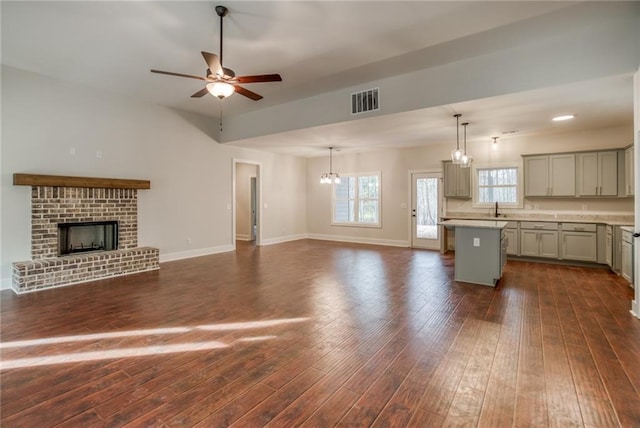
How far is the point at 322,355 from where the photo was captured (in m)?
Answer: 2.60

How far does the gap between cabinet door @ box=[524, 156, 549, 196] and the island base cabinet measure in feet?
9.16

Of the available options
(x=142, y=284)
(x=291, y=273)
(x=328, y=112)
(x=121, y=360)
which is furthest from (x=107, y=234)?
(x=328, y=112)

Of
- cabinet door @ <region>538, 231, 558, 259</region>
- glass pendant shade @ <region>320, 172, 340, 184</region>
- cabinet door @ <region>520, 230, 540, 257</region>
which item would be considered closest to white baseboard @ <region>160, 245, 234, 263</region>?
glass pendant shade @ <region>320, 172, 340, 184</region>

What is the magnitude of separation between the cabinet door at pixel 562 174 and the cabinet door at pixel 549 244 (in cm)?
91

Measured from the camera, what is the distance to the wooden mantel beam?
4606mm

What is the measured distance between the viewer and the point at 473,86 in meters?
4.22

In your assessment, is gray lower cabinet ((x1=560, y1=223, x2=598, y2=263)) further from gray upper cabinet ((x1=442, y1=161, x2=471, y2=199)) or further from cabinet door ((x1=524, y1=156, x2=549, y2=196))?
gray upper cabinet ((x1=442, y1=161, x2=471, y2=199))

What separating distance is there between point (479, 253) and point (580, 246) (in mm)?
2735

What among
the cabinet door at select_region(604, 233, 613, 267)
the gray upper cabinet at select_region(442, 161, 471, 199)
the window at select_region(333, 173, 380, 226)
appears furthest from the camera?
the window at select_region(333, 173, 380, 226)

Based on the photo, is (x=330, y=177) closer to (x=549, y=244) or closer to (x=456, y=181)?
(x=456, y=181)

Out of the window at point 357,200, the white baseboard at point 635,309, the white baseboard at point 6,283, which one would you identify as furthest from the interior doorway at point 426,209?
the white baseboard at point 6,283

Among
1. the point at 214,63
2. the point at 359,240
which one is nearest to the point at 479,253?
the point at 214,63

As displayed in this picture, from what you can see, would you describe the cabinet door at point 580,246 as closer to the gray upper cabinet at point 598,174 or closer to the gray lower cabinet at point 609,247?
the gray lower cabinet at point 609,247

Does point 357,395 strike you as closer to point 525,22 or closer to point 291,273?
point 291,273
